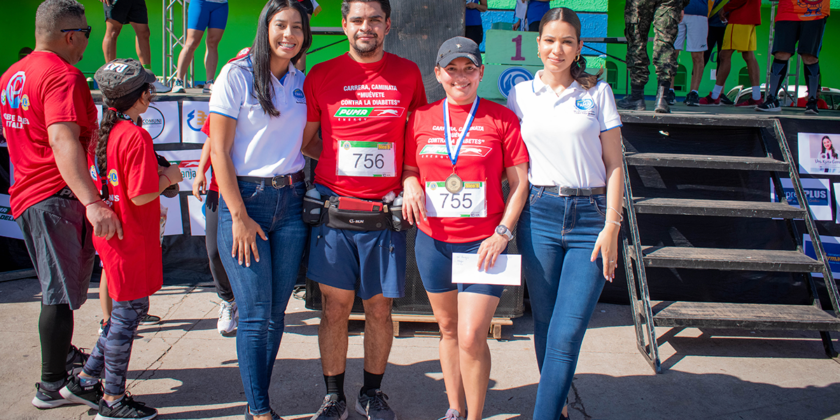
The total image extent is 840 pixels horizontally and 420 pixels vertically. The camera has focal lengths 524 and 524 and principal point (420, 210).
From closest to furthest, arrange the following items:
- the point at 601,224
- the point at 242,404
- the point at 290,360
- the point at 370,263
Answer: the point at 601,224 → the point at 370,263 → the point at 242,404 → the point at 290,360

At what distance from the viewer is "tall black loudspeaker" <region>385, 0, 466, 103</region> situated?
3.43 meters

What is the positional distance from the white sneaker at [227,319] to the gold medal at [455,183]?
6.77 feet

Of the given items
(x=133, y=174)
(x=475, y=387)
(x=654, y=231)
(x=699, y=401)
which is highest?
(x=133, y=174)

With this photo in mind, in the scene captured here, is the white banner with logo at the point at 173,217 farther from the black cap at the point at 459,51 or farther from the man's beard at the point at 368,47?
the black cap at the point at 459,51

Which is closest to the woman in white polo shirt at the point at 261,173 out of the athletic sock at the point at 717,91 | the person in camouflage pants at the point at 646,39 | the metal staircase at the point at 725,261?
the metal staircase at the point at 725,261

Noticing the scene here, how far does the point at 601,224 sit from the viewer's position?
7.12ft

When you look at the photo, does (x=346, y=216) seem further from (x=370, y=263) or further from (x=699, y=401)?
(x=699, y=401)

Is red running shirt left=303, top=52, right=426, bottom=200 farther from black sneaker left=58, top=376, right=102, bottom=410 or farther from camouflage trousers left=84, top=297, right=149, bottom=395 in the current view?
black sneaker left=58, top=376, right=102, bottom=410

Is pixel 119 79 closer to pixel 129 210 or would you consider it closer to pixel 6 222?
pixel 129 210

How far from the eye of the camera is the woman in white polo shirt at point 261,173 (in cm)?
212

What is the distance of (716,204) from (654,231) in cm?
61

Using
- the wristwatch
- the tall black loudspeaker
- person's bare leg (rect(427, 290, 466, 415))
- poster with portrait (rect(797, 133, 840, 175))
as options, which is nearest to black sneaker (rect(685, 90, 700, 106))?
poster with portrait (rect(797, 133, 840, 175))

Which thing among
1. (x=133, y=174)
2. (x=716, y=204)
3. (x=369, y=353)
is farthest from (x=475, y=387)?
(x=716, y=204)

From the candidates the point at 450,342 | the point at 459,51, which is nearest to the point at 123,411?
the point at 450,342
